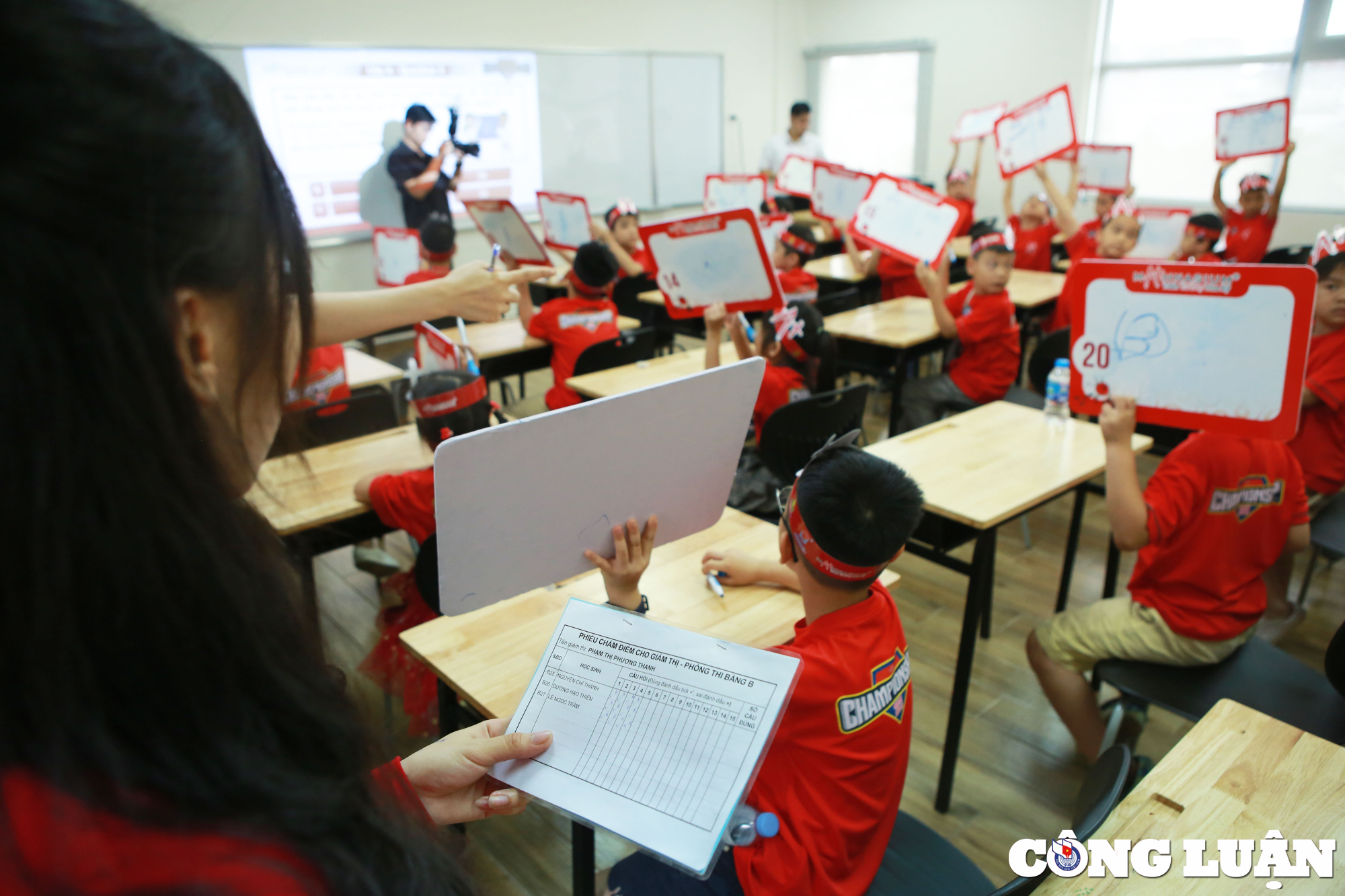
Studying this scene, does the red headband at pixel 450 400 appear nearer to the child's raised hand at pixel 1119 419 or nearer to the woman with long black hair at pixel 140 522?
the child's raised hand at pixel 1119 419

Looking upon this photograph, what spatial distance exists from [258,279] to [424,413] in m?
1.55

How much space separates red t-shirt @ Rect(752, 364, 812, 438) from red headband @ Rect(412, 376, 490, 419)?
1065mm

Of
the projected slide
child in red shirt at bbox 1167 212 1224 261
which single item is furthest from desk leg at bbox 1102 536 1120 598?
the projected slide

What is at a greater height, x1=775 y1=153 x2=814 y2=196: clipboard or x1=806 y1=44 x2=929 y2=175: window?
x1=806 y1=44 x2=929 y2=175: window

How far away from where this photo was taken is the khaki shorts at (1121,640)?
5.60 feet

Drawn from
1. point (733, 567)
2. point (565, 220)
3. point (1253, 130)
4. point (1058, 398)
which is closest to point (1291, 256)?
point (1253, 130)

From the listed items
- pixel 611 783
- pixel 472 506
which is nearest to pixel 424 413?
pixel 472 506

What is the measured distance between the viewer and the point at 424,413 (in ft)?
6.31

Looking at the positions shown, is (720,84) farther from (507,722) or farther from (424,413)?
(507,722)

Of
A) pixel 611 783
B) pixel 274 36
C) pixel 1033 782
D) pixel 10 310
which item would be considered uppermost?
pixel 274 36

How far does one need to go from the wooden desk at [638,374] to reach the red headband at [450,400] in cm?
77

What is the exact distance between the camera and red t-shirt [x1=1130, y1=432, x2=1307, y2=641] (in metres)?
1.66

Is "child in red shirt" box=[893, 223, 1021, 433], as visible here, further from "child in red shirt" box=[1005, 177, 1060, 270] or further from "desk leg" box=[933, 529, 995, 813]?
"child in red shirt" box=[1005, 177, 1060, 270]

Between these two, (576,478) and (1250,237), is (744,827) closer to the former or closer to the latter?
(576,478)
